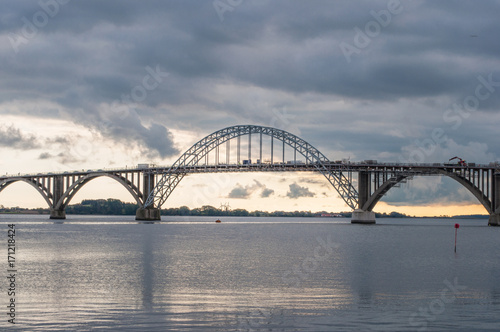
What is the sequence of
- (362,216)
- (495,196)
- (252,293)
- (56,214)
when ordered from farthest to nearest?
(56,214), (362,216), (495,196), (252,293)

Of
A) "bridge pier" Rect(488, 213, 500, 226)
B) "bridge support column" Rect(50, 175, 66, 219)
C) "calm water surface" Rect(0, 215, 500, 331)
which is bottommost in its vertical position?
"bridge pier" Rect(488, 213, 500, 226)

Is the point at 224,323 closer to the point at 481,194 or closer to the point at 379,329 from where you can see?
the point at 379,329

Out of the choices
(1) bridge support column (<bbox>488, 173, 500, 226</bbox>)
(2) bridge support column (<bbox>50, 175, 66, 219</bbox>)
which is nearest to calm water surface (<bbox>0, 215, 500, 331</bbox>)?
(1) bridge support column (<bbox>488, 173, 500, 226</bbox>)

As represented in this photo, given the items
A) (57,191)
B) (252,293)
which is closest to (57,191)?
(57,191)

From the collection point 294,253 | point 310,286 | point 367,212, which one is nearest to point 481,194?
point 367,212

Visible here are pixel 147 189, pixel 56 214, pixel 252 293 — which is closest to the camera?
pixel 252 293

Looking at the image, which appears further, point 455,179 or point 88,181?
point 88,181

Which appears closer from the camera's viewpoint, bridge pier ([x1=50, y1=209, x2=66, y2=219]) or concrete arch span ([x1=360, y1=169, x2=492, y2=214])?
concrete arch span ([x1=360, y1=169, x2=492, y2=214])

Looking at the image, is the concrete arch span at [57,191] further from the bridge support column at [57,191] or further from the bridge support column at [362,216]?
the bridge support column at [362,216]

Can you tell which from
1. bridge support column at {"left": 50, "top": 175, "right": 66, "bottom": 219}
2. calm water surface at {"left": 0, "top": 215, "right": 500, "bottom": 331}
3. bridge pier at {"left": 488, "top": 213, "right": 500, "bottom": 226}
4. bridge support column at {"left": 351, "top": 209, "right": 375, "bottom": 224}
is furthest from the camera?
bridge support column at {"left": 50, "top": 175, "right": 66, "bottom": 219}

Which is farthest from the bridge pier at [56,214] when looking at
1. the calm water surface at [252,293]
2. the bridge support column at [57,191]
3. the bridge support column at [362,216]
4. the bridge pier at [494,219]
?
the calm water surface at [252,293]

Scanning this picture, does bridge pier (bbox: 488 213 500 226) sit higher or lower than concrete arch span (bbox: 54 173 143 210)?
lower

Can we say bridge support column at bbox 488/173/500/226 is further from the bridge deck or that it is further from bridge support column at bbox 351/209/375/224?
bridge support column at bbox 351/209/375/224

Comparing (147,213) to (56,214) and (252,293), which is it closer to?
(56,214)
